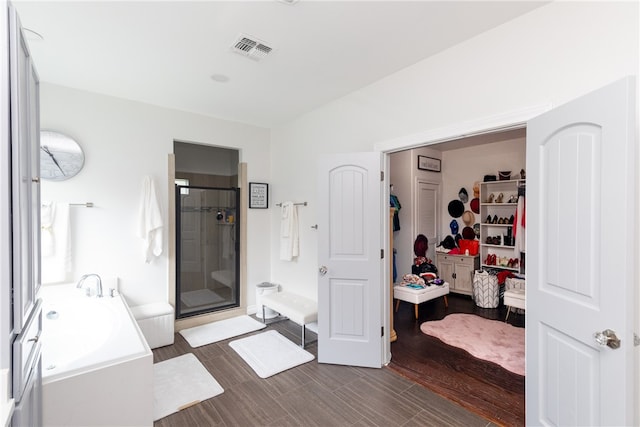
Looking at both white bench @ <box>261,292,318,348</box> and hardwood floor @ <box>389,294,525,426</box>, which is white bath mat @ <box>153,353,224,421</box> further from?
hardwood floor @ <box>389,294,525,426</box>

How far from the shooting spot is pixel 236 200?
172 inches

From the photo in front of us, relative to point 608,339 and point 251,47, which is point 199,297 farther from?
point 608,339

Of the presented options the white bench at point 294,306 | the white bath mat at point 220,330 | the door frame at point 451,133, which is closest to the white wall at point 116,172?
the white bath mat at point 220,330

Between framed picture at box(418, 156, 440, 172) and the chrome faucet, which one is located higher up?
framed picture at box(418, 156, 440, 172)

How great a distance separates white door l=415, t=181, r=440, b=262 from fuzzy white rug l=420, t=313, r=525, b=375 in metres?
1.65

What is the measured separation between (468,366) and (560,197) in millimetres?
2017

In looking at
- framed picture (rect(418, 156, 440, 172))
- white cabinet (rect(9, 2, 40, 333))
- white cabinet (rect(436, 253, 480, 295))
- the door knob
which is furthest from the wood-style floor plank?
framed picture (rect(418, 156, 440, 172))

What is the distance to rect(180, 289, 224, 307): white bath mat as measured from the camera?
157 inches

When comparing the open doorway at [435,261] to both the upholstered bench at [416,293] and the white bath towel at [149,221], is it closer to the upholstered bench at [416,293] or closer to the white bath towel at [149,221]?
the upholstered bench at [416,293]

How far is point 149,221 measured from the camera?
3.50m

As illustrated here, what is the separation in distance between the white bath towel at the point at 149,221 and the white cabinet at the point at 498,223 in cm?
507

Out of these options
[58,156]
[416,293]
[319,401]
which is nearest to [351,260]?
[319,401]

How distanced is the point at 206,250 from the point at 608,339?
4030 millimetres

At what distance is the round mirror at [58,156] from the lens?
2984mm
